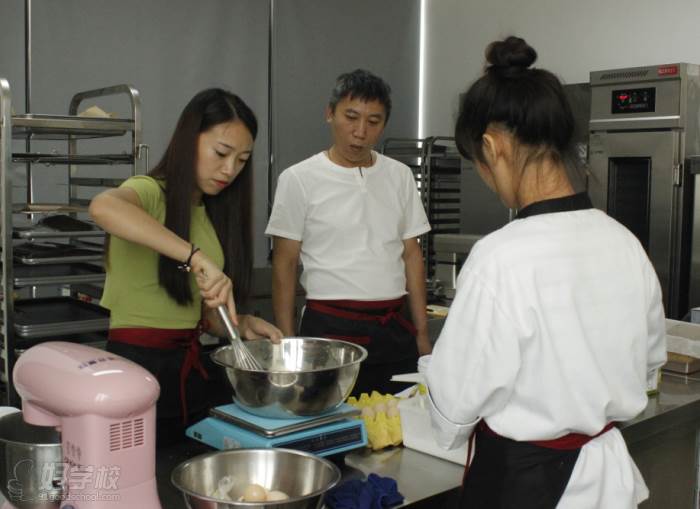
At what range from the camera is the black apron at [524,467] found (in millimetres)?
1452

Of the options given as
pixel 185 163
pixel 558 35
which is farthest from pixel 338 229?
pixel 558 35

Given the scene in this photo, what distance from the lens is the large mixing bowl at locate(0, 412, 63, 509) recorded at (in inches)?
49.9

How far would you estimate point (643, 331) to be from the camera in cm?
146

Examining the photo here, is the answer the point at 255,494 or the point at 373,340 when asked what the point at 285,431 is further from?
the point at 373,340

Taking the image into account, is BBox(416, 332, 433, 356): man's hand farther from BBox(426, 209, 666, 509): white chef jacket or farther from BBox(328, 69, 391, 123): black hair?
BBox(426, 209, 666, 509): white chef jacket

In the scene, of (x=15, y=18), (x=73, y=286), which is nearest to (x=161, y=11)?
(x=15, y=18)

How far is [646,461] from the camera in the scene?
2295 millimetres

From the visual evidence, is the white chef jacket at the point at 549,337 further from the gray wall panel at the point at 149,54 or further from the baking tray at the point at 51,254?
the gray wall panel at the point at 149,54

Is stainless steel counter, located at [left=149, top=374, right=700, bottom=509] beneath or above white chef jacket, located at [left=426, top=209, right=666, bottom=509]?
beneath

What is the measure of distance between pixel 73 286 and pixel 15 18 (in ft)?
5.35

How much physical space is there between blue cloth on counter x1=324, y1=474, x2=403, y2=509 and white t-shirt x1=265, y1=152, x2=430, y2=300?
124 cm

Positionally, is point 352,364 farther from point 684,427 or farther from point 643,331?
point 684,427

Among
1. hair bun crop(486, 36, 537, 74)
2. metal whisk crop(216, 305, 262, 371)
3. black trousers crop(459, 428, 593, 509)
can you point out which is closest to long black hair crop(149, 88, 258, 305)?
metal whisk crop(216, 305, 262, 371)

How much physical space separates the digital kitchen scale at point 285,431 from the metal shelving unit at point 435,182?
3.38 metres
